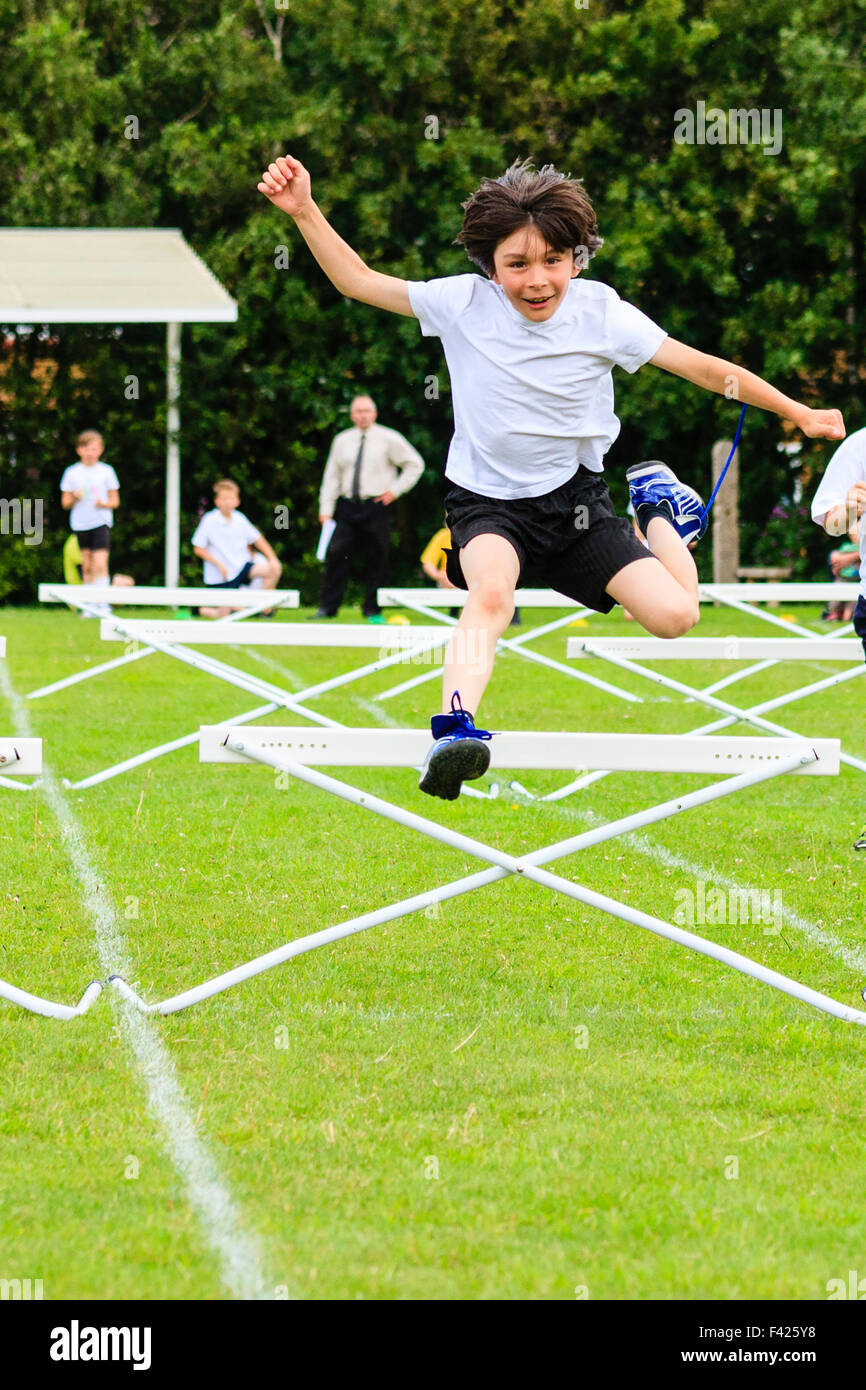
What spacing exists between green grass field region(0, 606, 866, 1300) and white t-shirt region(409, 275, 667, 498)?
5.17 ft

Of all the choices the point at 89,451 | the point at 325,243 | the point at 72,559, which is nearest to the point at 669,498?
the point at 325,243

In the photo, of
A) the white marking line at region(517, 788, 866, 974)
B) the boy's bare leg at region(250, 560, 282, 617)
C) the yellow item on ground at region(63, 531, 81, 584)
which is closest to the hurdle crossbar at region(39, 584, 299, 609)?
the white marking line at region(517, 788, 866, 974)

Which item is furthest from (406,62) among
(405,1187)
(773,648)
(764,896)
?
(405,1187)

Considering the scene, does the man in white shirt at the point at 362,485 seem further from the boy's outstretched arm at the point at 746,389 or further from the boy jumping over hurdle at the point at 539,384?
the boy's outstretched arm at the point at 746,389

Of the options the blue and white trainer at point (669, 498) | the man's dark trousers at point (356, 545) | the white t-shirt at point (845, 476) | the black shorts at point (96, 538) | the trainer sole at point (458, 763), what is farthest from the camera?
the black shorts at point (96, 538)

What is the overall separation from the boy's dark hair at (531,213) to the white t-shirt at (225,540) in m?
13.0

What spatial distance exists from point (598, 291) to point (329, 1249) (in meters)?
3.15

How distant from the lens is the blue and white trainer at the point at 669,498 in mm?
5406

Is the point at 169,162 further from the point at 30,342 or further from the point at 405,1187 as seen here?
the point at 405,1187

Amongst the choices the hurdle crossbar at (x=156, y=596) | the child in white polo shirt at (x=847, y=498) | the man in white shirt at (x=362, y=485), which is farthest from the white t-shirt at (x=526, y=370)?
the man in white shirt at (x=362, y=485)

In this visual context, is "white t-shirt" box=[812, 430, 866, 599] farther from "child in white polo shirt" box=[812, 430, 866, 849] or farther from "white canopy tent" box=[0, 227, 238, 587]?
"white canopy tent" box=[0, 227, 238, 587]

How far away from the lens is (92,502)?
19.1m

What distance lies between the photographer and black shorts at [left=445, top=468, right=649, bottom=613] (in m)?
5.02

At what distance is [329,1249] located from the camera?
3145 millimetres
